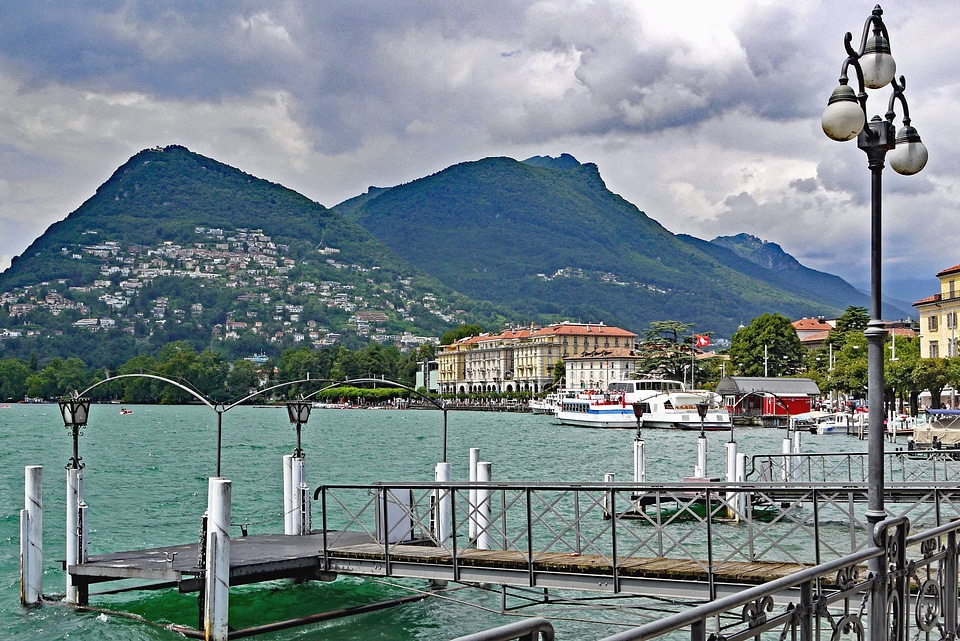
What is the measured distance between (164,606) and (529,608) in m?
6.41

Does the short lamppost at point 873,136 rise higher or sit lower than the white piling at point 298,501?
higher

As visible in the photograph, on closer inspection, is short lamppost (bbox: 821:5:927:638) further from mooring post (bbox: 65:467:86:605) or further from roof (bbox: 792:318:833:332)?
roof (bbox: 792:318:833:332)

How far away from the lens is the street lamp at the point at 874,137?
8328 millimetres

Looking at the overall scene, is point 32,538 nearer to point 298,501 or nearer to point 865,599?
point 298,501

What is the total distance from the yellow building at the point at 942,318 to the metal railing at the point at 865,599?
91.3 meters

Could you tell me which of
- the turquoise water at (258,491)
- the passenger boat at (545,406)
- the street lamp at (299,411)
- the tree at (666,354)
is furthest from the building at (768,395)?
the street lamp at (299,411)

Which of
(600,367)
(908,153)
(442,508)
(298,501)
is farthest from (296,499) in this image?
(600,367)

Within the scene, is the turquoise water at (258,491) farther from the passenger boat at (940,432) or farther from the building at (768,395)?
the building at (768,395)

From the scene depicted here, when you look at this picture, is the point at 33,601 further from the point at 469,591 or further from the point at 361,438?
the point at 361,438

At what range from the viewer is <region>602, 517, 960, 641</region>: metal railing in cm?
519

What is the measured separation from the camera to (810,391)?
109062mm

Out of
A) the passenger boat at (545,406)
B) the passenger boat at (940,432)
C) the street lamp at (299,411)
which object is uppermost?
the street lamp at (299,411)

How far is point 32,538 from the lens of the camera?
53.4ft

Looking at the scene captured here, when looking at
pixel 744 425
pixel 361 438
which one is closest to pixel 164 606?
pixel 361 438
